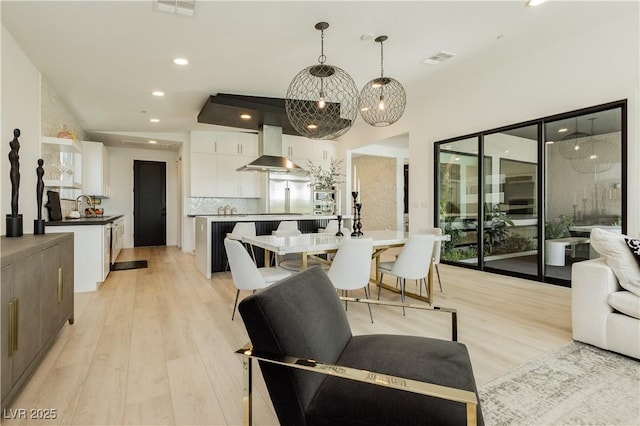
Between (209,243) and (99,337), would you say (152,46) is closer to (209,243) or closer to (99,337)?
(209,243)

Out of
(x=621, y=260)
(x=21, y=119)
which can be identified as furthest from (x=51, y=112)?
(x=621, y=260)

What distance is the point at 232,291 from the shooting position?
389 centimetres

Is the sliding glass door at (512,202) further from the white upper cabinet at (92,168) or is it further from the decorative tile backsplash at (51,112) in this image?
the white upper cabinet at (92,168)

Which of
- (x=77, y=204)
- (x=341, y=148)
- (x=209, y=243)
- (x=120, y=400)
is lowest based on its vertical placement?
(x=120, y=400)

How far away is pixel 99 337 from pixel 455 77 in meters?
5.28

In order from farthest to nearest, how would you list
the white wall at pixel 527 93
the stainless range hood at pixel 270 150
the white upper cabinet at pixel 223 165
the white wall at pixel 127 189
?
the white wall at pixel 127 189, the white upper cabinet at pixel 223 165, the stainless range hood at pixel 270 150, the white wall at pixel 527 93

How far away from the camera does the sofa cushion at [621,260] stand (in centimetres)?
215

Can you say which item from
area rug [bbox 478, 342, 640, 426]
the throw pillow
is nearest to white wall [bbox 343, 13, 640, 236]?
the throw pillow

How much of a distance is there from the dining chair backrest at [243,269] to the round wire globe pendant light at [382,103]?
2.04 metres

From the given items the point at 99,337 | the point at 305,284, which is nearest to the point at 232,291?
the point at 99,337

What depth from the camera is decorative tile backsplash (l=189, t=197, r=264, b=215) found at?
293 inches

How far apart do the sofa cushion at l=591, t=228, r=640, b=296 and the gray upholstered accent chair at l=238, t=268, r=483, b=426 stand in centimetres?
165

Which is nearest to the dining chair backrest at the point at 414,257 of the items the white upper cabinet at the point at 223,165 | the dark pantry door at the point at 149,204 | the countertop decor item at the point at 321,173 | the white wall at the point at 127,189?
the countertop decor item at the point at 321,173

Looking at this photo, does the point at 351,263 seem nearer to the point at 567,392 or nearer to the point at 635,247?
the point at 567,392
